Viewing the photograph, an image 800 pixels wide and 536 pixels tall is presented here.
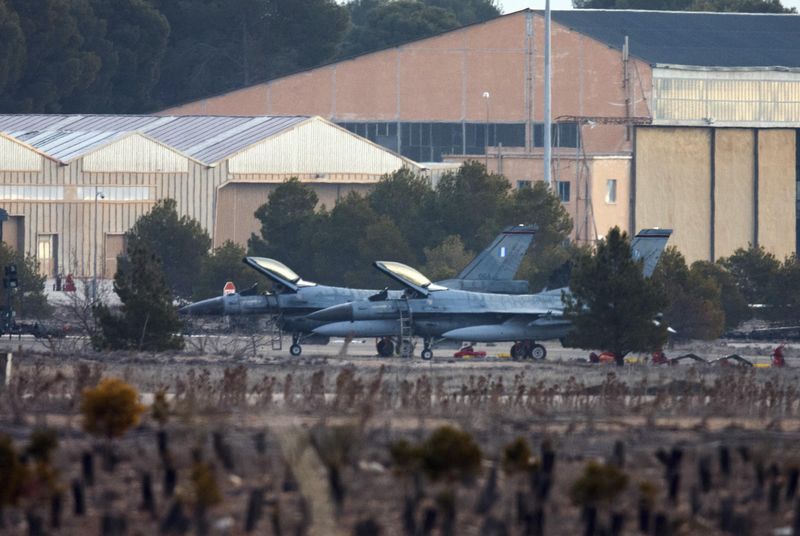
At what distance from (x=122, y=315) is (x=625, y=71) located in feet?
119

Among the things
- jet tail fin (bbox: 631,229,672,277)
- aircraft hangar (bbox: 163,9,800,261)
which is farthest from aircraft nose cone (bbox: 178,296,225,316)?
aircraft hangar (bbox: 163,9,800,261)

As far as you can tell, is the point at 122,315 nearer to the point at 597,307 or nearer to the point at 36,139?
the point at 597,307

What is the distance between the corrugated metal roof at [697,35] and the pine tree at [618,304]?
111 feet

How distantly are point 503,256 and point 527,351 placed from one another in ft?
9.89

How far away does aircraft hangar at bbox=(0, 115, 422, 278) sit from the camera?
171ft

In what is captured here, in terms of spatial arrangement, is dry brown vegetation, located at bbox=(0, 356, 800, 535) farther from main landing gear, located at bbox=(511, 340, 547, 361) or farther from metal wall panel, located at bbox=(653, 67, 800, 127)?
metal wall panel, located at bbox=(653, 67, 800, 127)

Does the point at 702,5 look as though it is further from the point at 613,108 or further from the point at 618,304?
the point at 618,304

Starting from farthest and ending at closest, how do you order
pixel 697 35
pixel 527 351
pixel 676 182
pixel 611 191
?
1. pixel 697 35
2. pixel 676 182
3. pixel 611 191
4. pixel 527 351

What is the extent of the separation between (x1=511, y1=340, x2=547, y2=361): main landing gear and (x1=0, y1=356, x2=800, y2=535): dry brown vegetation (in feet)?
41.6

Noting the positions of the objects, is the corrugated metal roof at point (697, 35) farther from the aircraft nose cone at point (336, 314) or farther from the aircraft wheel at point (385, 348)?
the aircraft nose cone at point (336, 314)

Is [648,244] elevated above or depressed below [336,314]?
above

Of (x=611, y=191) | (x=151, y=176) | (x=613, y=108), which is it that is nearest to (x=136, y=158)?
(x=151, y=176)

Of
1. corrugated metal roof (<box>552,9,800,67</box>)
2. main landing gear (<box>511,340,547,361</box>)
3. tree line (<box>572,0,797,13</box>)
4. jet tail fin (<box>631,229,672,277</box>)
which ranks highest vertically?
tree line (<box>572,0,797,13</box>)

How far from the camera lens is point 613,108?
Result: 6188 cm
